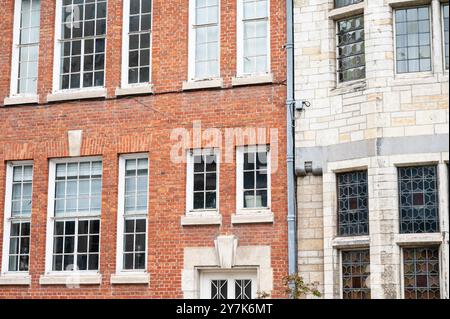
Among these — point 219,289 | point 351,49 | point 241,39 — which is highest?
point 241,39

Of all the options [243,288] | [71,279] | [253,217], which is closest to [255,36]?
[253,217]

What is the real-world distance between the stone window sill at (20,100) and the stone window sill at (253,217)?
5132 millimetres

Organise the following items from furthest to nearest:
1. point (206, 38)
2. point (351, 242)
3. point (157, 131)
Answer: point (206, 38), point (157, 131), point (351, 242)

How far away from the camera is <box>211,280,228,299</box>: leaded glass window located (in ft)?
62.6

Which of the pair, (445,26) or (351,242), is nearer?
(445,26)

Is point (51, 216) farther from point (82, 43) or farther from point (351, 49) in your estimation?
point (351, 49)

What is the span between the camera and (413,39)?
18.0 meters

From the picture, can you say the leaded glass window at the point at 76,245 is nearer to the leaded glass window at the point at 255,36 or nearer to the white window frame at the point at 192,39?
the white window frame at the point at 192,39

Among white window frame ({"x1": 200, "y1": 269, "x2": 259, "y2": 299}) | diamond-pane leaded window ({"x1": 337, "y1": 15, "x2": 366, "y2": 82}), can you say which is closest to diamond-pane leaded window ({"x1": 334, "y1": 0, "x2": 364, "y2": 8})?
diamond-pane leaded window ({"x1": 337, "y1": 15, "x2": 366, "y2": 82})

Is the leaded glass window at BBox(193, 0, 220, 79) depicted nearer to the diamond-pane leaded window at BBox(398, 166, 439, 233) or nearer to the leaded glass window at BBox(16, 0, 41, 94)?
the leaded glass window at BBox(16, 0, 41, 94)

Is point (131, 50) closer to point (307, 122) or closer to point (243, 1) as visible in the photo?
point (243, 1)

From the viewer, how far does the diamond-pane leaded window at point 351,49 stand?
1848 centimetres

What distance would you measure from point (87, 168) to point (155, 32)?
3.13 m

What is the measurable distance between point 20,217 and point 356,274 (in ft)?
23.8
